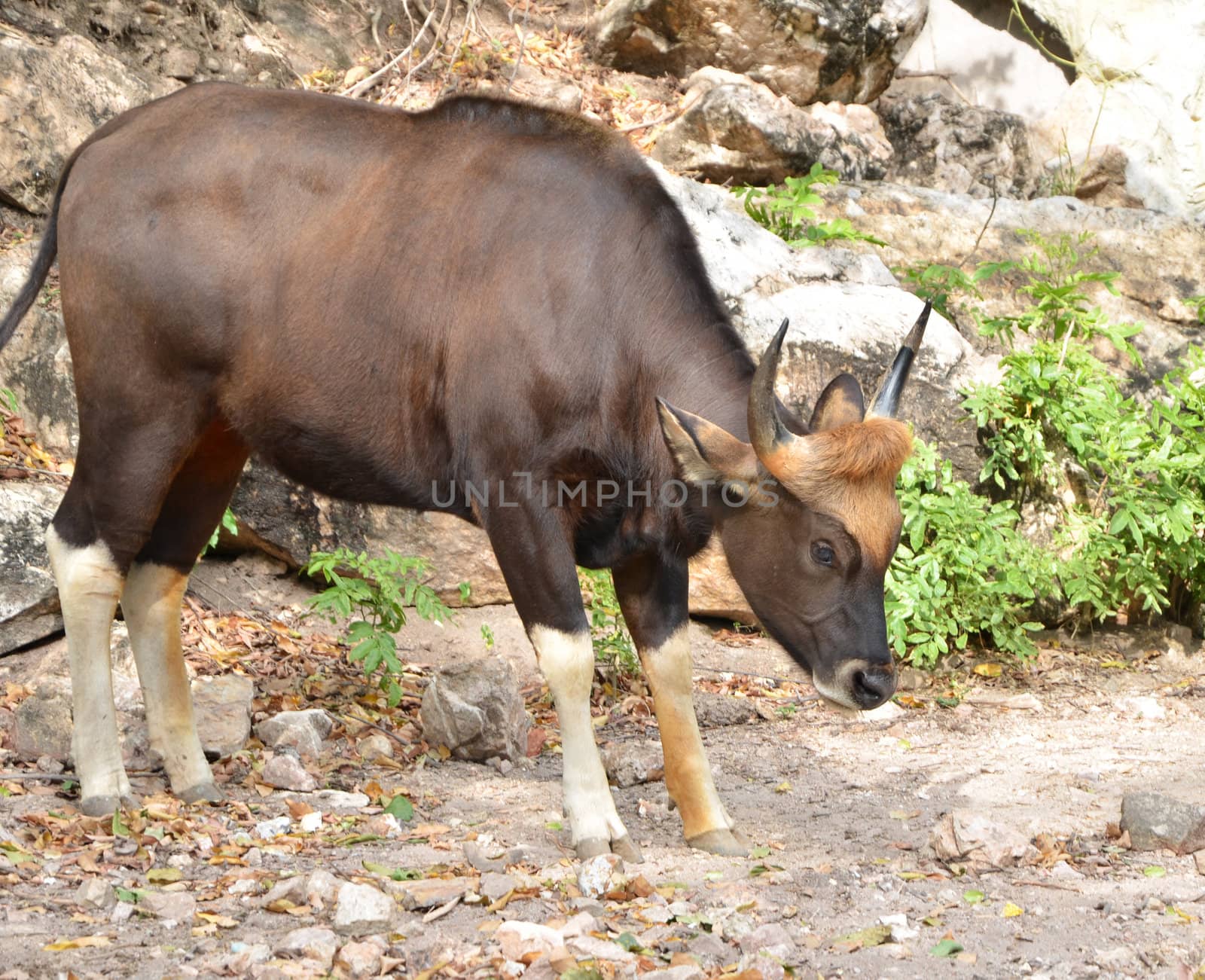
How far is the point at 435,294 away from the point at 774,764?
2.84 metres

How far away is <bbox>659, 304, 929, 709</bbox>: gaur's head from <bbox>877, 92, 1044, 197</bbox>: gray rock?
7.54m

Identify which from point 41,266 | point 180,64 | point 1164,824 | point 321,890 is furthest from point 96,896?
point 180,64

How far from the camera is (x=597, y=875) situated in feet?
14.5

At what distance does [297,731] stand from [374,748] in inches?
14.4

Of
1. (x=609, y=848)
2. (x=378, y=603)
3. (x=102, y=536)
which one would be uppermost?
(x=102, y=536)

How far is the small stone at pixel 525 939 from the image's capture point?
3.72 metres

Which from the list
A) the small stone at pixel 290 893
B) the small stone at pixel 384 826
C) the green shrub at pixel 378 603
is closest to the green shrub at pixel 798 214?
the green shrub at pixel 378 603

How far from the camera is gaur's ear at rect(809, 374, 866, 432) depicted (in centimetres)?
502

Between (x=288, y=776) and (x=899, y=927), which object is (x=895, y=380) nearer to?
(x=899, y=927)

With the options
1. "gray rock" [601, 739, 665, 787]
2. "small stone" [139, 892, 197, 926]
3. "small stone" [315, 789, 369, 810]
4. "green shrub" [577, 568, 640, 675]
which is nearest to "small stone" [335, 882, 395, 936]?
"small stone" [139, 892, 197, 926]

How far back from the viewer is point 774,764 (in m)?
6.38

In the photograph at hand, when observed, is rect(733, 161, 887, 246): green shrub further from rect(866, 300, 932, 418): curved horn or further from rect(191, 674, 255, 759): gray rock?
rect(191, 674, 255, 759): gray rock

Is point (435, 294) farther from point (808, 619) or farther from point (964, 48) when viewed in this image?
point (964, 48)

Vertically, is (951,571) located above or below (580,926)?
below
